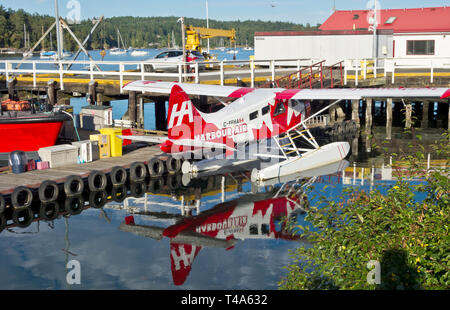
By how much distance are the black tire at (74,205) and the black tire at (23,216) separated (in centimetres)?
105

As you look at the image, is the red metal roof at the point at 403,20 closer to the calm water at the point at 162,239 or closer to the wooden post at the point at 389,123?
the wooden post at the point at 389,123

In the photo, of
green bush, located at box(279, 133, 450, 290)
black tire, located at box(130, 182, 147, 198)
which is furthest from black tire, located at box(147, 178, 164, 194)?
green bush, located at box(279, 133, 450, 290)

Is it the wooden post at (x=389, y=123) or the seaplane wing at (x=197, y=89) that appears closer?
the seaplane wing at (x=197, y=89)

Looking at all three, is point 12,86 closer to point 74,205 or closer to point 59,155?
point 59,155

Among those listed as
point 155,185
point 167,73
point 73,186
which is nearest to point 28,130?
point 73,186

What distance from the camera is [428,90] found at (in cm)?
1952

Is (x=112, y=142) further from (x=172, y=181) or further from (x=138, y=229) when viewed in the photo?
(x=138, y=229)

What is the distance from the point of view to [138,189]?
18828 mm

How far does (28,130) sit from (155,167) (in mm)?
4083

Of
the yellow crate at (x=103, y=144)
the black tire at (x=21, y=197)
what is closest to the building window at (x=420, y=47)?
the yellow crate at (x=103, y=144)

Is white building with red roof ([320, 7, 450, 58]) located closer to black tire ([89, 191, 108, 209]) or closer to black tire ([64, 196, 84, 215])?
black tire ([89, 191, 108, 209])

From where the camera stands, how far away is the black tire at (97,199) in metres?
17.2

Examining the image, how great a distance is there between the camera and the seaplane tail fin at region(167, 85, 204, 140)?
56.6 feet

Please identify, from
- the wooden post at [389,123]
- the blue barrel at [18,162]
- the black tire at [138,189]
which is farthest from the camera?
the wooden post at [389,123]
